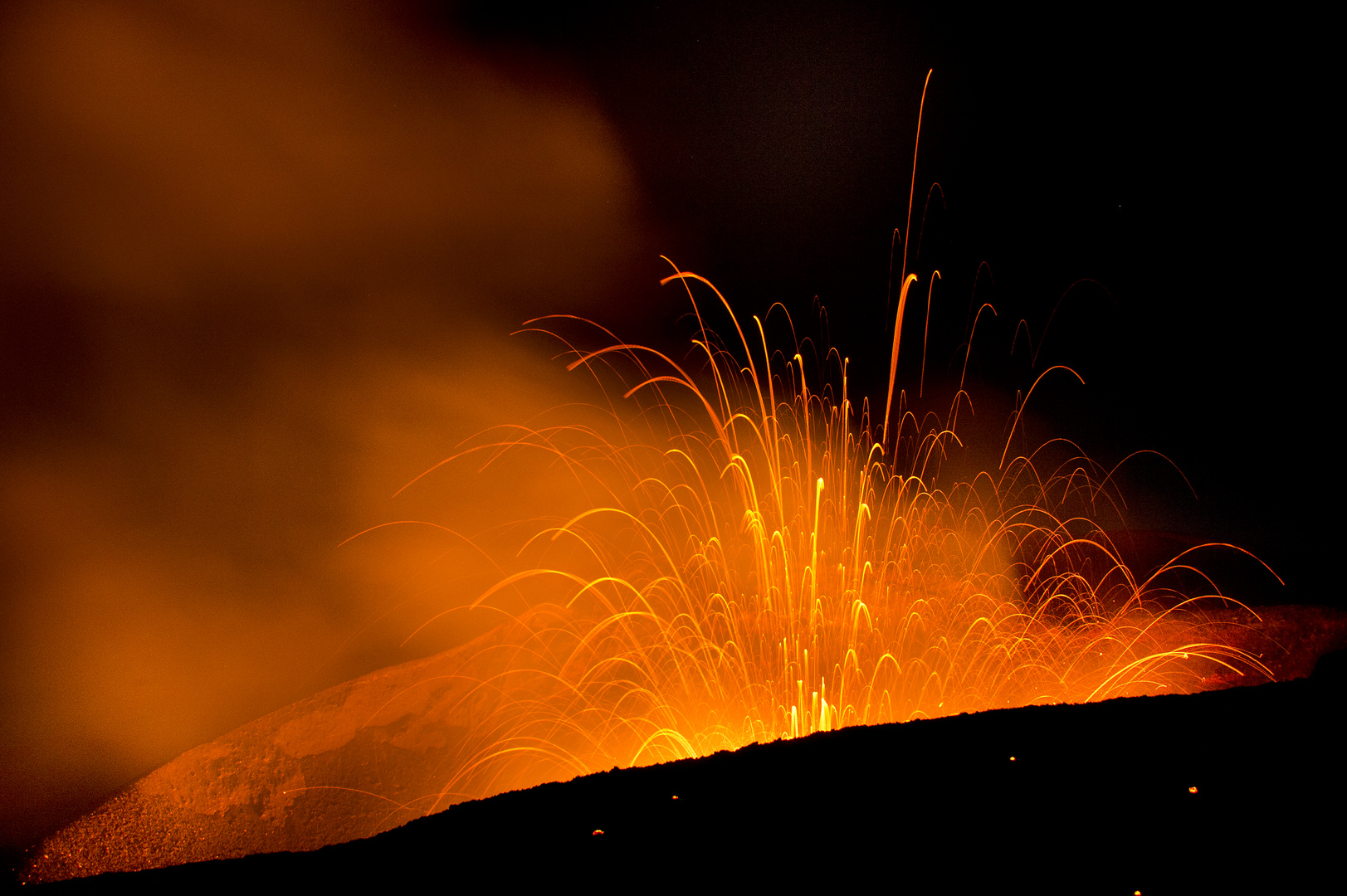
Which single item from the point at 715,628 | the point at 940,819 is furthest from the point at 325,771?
the point at 940,819

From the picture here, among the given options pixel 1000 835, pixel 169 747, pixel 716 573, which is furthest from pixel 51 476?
pixel 1000 835

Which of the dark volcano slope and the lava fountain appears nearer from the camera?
the dark volcano slope

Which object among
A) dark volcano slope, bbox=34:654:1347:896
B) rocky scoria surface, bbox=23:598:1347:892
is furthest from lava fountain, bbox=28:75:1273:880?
dark volcano slope, bbox=34:654:1347:896

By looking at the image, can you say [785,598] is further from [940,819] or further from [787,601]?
[940,819]

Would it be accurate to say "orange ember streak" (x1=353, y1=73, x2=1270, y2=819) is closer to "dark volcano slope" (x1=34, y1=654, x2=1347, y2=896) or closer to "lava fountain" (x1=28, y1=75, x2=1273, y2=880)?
"lava fountain" (x1=28, y1=75, x2=1273, y2=880)

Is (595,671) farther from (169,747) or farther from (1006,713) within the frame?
(1006,713)

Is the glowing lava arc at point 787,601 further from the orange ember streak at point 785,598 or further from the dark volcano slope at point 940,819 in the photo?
the dark volcano slope at point 940,819

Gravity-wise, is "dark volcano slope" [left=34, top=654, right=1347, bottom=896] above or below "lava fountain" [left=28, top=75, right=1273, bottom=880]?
above
